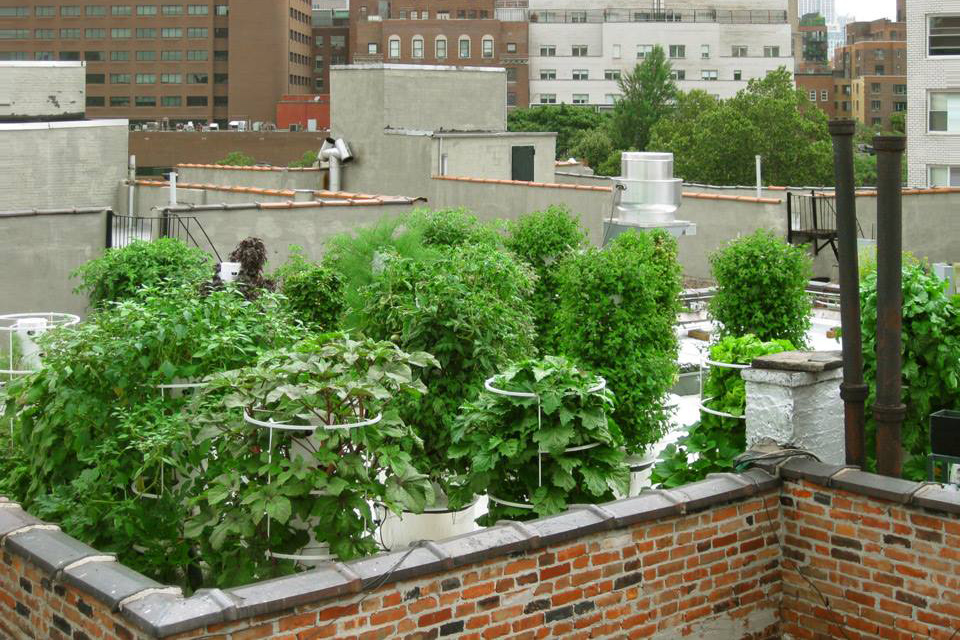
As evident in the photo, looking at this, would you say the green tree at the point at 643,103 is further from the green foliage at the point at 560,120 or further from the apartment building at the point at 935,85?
the apartment building at the point at 935,85

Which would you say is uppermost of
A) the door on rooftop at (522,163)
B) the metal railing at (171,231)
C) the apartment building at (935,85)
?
the apartment building at (935,85)

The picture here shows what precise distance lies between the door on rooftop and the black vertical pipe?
24.8 meters

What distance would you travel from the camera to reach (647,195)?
16406 millimetres

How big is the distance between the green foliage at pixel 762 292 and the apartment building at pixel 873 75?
141 metres

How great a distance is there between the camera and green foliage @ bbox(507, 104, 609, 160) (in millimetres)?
111250

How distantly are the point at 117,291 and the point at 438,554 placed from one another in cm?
826

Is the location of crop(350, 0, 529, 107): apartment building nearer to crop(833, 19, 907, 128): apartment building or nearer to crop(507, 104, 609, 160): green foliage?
crop(507, 104, 609, 160): green foliage

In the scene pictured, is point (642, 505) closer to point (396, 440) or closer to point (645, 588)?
point (645, 588)

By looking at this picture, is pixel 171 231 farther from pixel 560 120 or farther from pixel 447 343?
pixel 560 120

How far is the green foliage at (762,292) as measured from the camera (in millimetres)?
12758

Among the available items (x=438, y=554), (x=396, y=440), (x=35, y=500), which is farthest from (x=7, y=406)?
(x=438, y=554)

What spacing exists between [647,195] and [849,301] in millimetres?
8611

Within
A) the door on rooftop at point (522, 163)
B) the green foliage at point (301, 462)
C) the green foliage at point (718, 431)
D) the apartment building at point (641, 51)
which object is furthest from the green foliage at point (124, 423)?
the apartment building at point (641, 51)

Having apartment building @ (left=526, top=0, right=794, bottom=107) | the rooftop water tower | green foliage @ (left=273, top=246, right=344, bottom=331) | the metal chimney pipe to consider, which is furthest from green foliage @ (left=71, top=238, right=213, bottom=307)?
apartment building @ (left=526, top=0, right=794, bottom=107)
